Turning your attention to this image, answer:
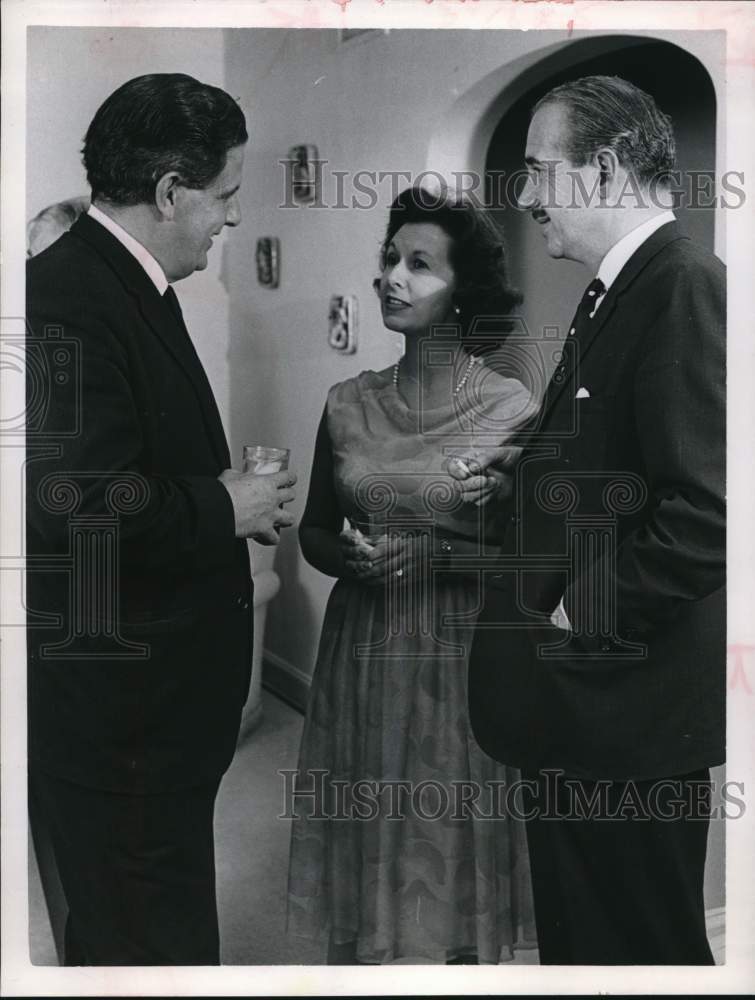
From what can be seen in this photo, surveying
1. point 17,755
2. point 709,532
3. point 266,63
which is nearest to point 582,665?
point 709,532

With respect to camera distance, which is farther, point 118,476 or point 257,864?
point 257,864

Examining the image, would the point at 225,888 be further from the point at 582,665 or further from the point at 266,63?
the point at 266,63

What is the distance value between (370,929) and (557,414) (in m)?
1.03

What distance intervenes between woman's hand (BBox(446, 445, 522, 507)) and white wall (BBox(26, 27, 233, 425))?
457 millimetres

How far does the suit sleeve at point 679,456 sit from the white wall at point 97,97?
78 cm

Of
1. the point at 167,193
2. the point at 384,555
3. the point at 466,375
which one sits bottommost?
the point at 384,555

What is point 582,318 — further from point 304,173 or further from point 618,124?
point 304,173

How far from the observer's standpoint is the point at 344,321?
2.17 metres

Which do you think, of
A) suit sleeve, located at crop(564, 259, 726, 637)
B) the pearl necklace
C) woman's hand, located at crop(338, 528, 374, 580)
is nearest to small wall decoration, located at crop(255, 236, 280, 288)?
the pearl necklace

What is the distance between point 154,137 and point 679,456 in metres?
1.11

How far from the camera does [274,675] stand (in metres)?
2.20

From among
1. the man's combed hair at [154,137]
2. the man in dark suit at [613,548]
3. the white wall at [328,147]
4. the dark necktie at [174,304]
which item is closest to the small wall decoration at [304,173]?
the white wall at [328,147]

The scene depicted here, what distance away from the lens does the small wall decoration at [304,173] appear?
85.0 inches

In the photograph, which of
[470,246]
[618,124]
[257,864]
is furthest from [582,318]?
[257,864]
